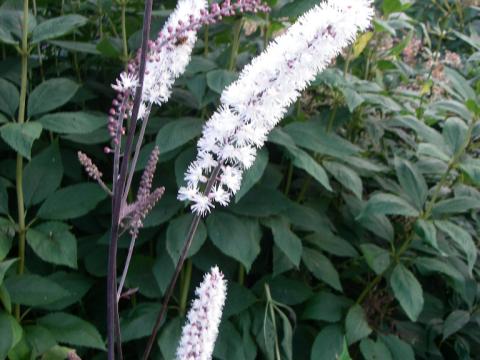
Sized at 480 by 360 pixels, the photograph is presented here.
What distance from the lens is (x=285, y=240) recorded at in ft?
6.02

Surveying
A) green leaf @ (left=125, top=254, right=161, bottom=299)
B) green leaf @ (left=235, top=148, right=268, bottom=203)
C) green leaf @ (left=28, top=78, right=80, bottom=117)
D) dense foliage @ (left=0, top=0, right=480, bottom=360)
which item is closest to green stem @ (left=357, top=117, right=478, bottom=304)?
dense foliage @ (left=0, top=0, right=480, bottom=360)

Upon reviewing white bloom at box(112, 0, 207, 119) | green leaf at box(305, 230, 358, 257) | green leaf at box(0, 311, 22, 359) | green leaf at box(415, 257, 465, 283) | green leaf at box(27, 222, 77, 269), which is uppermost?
white bloom at box(112, 0, 207, 119)

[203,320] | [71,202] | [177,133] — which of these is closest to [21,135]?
[71,202]

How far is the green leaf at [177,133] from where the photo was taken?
1709 mm

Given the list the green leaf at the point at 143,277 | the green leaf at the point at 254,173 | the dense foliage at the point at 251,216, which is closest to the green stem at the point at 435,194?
the dense foliage at the point at 251,216

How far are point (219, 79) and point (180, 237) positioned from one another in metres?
0.44

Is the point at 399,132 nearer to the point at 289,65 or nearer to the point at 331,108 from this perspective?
the point at 331,108

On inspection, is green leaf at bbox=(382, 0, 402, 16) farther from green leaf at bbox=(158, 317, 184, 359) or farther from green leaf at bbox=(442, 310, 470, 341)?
green leaf at bbox=(158, 317, 184, 359)

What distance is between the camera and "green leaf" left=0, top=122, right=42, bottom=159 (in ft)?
5.12

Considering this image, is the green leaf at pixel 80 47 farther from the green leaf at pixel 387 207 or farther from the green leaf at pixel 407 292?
the green leaf at pixel 407 292

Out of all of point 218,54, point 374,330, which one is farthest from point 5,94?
point 374,330

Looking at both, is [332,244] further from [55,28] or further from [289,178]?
[55,28]

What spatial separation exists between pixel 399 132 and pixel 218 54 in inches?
27.4

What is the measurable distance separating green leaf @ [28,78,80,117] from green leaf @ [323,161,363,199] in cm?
80
